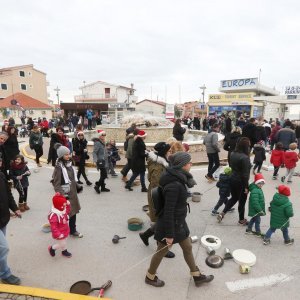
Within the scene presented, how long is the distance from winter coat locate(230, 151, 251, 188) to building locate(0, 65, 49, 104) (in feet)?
147

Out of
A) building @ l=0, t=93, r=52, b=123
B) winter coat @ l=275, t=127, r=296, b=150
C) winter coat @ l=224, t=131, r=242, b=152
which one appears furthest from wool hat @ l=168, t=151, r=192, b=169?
building @ l=0, t=93, r=52, b=123

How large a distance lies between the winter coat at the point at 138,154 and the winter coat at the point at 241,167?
7.91 ft

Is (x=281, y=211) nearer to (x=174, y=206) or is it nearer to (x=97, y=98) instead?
(x=174, y=206)

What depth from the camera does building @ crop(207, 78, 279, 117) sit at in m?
27.5

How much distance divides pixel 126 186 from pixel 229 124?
9301 mm

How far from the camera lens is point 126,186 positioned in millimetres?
6848

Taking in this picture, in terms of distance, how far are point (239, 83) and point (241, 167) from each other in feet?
114

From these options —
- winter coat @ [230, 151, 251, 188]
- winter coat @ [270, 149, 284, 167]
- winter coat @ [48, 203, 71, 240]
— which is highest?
winter coat @ [230, 151, 251, 188]

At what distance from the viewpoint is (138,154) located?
638cm

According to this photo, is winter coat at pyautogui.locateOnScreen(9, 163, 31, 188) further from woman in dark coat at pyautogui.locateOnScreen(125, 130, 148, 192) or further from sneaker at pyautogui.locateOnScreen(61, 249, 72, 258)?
woman in dark coat at pyautogui.locateOnScreen(125, 130, 148, 192)

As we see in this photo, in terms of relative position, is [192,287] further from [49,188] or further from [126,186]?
[49,188]

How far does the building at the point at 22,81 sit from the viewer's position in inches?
1580

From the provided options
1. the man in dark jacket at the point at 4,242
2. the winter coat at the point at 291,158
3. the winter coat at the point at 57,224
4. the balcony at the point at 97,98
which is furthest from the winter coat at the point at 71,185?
the balcony at the point at 97,98

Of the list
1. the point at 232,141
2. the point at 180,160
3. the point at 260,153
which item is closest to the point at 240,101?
the point at 260,153
